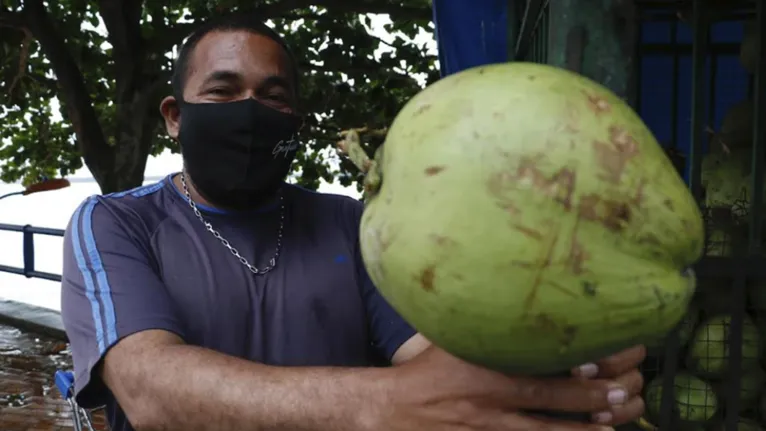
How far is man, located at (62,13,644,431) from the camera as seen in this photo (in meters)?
1.25

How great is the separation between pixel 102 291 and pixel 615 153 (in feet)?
3.69

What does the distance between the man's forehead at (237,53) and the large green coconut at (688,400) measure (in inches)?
45.3

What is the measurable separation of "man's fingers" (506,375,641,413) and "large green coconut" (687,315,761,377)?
0.39 metres

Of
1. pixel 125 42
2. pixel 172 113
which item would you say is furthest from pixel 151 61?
pixel 172 113

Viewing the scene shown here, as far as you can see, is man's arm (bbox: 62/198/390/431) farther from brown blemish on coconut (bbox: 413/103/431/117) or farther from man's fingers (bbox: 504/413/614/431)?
brown blemish on coconut (bbox: 413/103/431/117)

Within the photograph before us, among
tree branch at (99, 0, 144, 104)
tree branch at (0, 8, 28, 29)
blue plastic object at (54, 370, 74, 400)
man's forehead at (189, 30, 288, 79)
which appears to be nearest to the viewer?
man's forehead at (189, 30, 288, 79)

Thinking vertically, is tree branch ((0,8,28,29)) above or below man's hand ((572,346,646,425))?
above

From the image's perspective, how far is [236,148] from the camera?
6.42ft

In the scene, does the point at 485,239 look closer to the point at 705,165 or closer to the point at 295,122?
the point at 705,165

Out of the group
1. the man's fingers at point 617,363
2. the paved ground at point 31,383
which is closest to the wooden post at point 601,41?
the man's fingers at point 617,363

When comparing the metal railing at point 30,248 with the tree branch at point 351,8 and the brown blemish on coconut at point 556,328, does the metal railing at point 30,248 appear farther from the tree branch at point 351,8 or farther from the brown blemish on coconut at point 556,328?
the brown blemish on coconut at point 556,328

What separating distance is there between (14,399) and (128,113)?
2.45m

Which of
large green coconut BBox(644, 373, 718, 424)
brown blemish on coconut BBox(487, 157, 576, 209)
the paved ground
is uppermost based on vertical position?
brown blemish on coconut BBox(487, 157, 576, 209)

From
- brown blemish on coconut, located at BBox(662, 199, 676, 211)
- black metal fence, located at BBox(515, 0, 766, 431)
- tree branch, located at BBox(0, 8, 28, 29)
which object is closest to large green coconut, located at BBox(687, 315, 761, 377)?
black metal fence, located at BBox(515, 0, 766, 431)
